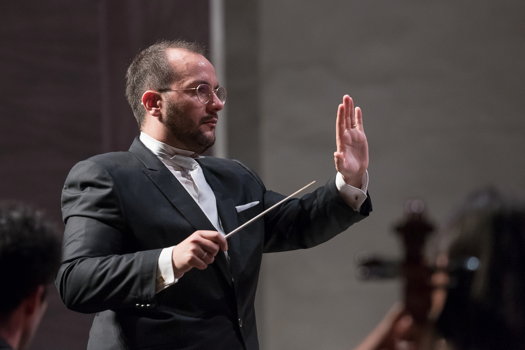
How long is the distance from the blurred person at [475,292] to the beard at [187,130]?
1317 mm

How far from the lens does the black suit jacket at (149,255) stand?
2.33 meters

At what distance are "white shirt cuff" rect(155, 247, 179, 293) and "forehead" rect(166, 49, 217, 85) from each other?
1.80 ft

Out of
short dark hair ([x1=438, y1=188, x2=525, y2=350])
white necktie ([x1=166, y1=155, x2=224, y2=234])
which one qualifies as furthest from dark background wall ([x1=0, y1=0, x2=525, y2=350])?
short dark hair ([x1=438, y1=188, x2=525, y2=350])

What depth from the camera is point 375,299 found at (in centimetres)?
446

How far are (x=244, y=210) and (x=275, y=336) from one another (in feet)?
6.18

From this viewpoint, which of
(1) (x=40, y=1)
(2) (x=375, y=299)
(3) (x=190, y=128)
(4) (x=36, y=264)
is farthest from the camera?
(2) (x=375, y=299)

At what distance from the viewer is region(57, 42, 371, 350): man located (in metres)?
2.33

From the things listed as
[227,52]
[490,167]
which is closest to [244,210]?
[227,52]

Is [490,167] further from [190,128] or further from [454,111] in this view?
[190,128]

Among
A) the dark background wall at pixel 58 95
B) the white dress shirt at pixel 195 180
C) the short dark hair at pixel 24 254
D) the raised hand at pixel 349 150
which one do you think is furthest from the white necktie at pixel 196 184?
the dark background wall at pixel 58 95

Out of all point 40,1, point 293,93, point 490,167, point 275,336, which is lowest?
point 275,336

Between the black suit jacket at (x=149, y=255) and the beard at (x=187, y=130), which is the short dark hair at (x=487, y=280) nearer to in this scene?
the black suit jacket at (x=149, y=255)

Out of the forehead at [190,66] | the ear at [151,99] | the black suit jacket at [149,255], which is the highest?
the forehead at [190,66]

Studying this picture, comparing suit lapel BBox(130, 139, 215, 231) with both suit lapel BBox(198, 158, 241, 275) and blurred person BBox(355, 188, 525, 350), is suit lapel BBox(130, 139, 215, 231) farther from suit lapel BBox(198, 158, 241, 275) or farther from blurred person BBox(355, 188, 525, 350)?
blurred person BBox(355, 188, 525, 350)
